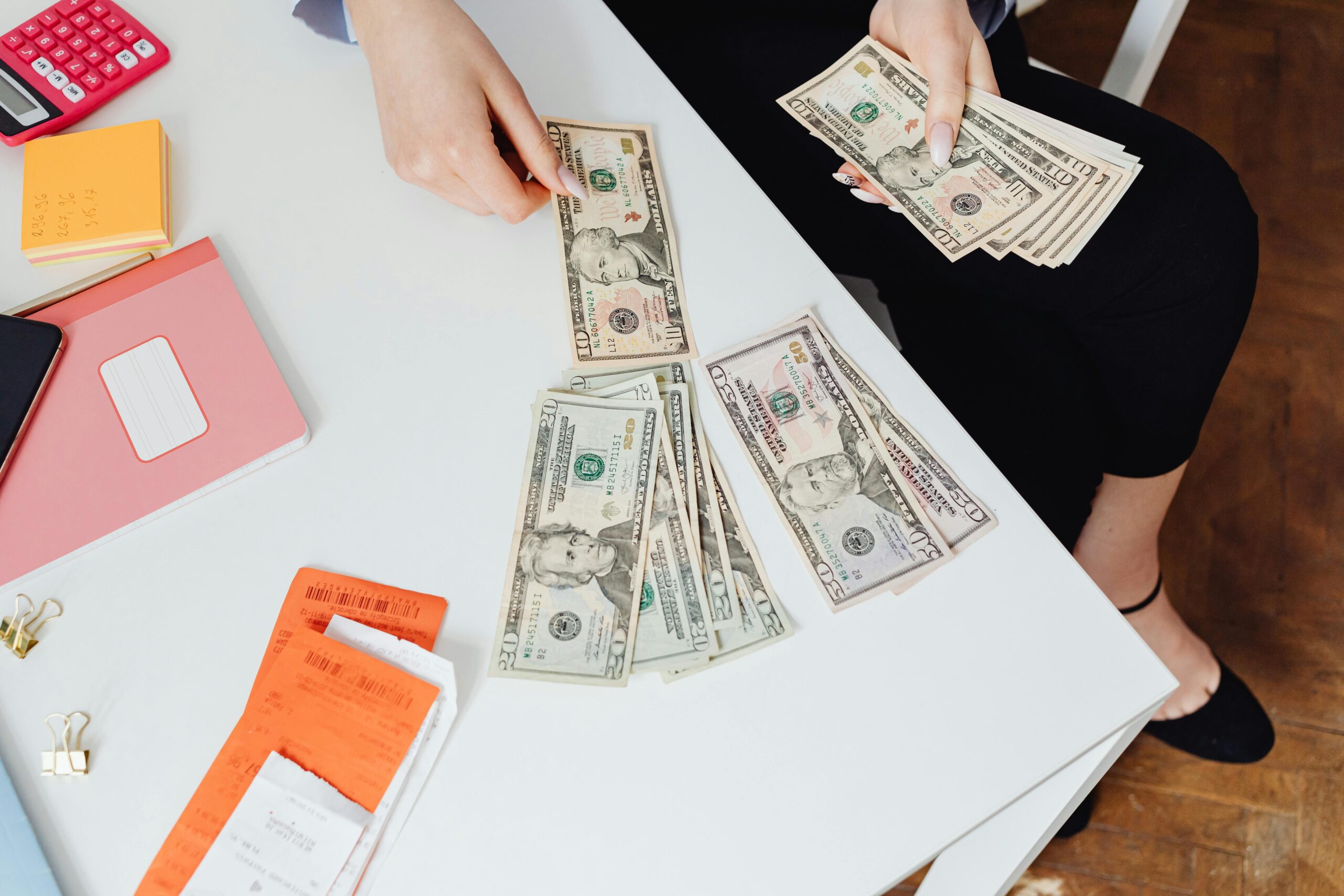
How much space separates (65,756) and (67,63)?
664 mm

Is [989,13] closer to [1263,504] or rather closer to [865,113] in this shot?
[865,113]

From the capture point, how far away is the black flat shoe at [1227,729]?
126cm

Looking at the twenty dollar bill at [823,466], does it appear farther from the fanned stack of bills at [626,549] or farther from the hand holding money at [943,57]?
the hand holding money at [943,57]

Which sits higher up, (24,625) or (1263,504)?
(24,625)

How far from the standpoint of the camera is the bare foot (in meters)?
1.23

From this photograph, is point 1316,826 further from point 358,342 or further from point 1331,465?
point 358,342

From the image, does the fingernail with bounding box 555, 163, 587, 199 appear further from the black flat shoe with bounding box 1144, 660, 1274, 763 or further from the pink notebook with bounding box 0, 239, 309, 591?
the black flat shoe with bounding box 1144, 660, 1274, 763

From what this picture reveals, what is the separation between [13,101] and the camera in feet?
2.73

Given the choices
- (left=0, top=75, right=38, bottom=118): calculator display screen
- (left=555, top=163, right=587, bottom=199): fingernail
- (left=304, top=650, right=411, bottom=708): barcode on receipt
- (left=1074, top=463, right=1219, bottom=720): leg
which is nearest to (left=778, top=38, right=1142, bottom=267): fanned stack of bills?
(left=555, top=163, right=587, bottom=199): fingernail

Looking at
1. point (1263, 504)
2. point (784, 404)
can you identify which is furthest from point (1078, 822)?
point (784, 404)

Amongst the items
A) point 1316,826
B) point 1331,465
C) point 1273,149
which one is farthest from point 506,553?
point 1273,149

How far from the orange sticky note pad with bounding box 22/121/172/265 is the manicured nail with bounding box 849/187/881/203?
0.65 meters

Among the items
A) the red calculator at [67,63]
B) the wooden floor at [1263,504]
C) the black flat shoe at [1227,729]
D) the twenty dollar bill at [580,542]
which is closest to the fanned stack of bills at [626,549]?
the twenty dollar bill at [580,542]

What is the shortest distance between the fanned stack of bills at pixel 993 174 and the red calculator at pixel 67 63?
27.6 inches
